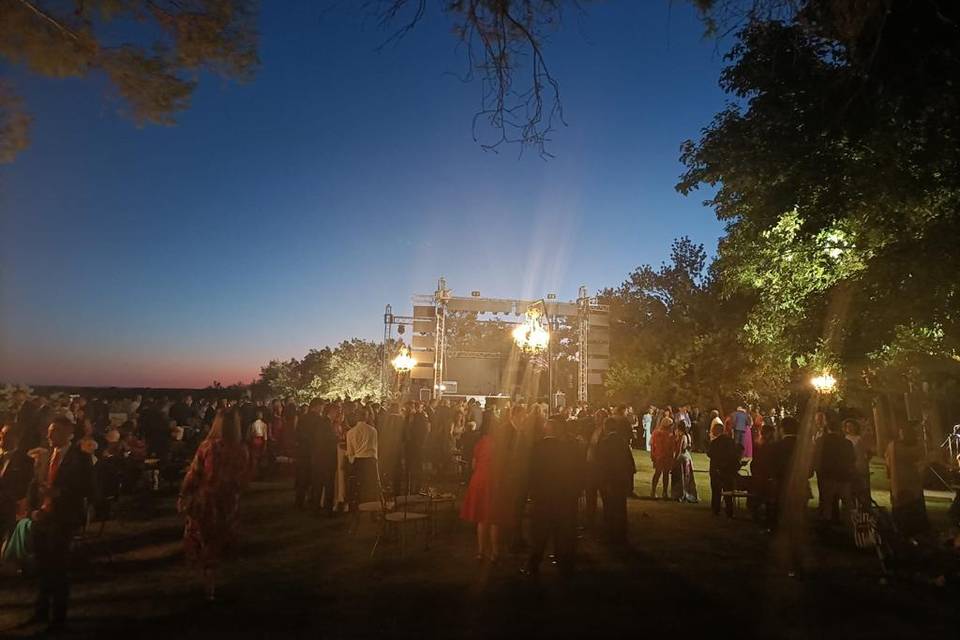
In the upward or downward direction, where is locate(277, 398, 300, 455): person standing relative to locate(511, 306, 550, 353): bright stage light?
downward

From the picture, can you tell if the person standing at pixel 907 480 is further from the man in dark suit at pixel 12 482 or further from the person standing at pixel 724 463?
the man in dark suit at pixel 12 482

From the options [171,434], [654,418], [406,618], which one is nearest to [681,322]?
[654,418]

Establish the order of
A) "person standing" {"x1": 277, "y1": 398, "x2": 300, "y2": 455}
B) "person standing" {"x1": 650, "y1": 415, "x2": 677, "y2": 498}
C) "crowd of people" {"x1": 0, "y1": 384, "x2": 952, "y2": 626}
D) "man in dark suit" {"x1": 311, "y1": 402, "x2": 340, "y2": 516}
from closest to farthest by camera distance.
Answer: "crowd of people" {"x1": 0, "y1": 384, "x2": 952, "y2": 626} → "man in dark suit" {"x1": 311, "y1": 402, "x2": 340, "y2": 516} → "person standing" {"x1": 650, "y1": 415, "x2": 677, "y2": 498} → "person standing" {"x1": 277, "y1": 398, "x2": 300, "y2": 455}

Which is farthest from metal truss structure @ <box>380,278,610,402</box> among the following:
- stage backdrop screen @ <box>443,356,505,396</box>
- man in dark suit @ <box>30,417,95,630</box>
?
man in dark suit @ <box>30,417,95,630</box>

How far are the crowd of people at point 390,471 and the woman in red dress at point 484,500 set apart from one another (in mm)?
16

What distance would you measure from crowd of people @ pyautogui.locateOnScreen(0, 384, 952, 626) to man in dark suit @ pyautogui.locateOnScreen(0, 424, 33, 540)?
→ 0.03ft

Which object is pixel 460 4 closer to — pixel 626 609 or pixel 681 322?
pixel 626 609

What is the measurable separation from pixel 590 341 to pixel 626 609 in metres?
18.5

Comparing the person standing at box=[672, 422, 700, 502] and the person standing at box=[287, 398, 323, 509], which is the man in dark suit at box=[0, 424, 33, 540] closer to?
the person standing at box=[287, 398, 323, 509]

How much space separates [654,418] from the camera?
895 inches

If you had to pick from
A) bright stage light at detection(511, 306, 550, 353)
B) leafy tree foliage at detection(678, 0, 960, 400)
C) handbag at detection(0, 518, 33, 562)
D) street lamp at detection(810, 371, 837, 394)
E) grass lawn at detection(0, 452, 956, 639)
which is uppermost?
leafy tree foliage at detection(678, 0, 960, 400)

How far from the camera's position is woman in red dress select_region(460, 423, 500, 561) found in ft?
20.9

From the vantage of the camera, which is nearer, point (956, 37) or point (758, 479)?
point (956, 37)

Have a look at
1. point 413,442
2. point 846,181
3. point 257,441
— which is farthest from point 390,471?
point 846,181
